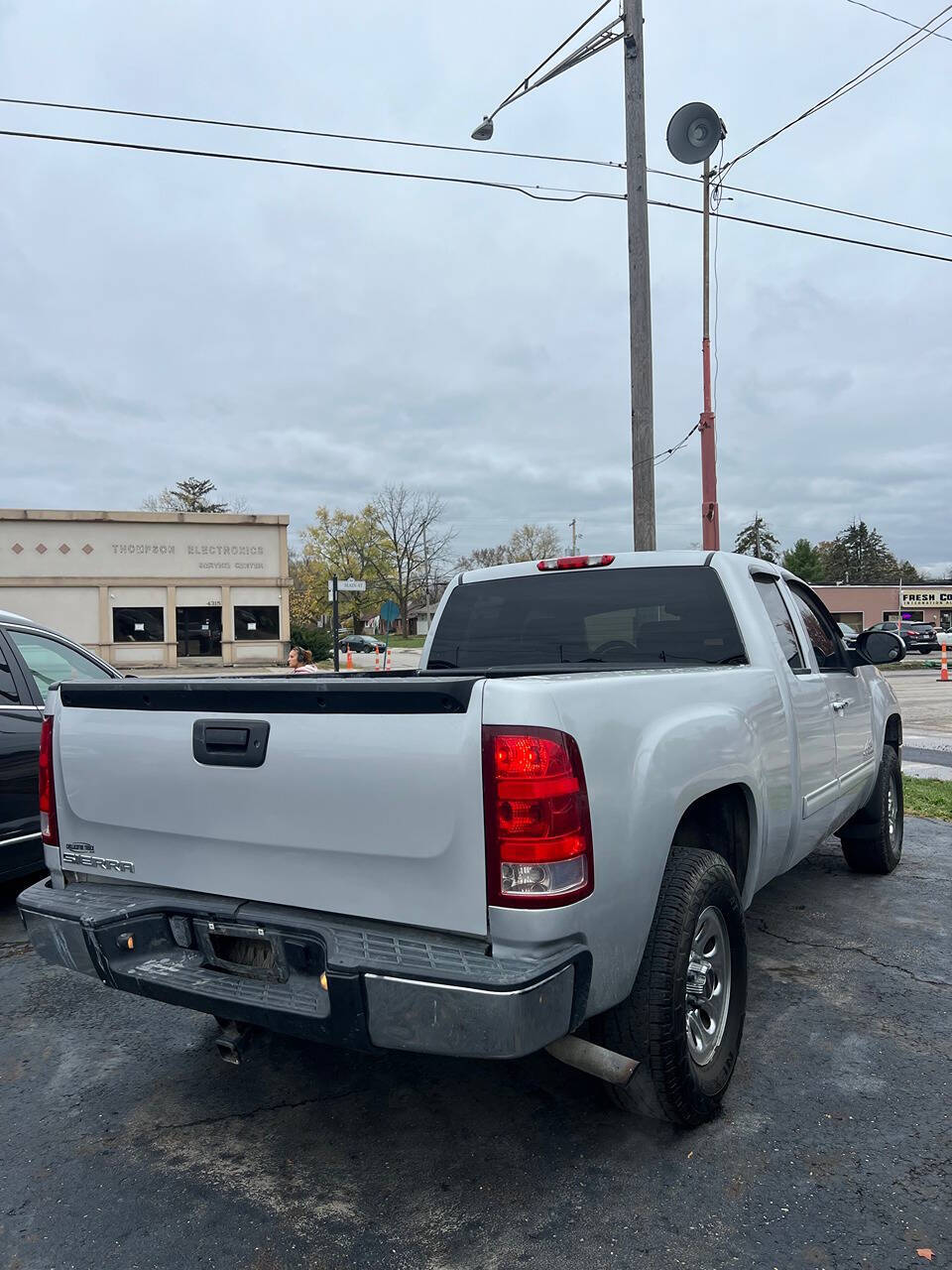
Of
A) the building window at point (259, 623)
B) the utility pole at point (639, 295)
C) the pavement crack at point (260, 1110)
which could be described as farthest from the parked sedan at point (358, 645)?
the pavement crack at point (260, 1110)

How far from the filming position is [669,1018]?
8.80 ft

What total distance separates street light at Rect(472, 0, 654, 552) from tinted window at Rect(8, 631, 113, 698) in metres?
5.91

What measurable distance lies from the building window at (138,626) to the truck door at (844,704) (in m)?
34.8

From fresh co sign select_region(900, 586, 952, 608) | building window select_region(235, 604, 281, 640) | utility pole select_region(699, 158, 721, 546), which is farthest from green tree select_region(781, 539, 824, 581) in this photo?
utility pole select_region(699, 158, 721, 546)

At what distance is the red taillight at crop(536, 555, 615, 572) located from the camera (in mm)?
4391

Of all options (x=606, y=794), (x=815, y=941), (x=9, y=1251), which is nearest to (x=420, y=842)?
(x=606, y=794)

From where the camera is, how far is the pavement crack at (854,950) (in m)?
4.14

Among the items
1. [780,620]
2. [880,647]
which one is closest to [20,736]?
[780,620]

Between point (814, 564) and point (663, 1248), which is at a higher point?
point (814, 564)

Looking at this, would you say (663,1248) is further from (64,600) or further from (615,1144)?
(64,600)

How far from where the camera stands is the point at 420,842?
2.37m

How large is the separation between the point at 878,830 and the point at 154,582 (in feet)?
114

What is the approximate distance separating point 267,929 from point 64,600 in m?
36.8

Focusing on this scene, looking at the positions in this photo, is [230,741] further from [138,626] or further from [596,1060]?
[138,626]
